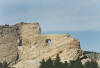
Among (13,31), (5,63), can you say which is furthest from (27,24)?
(5,63)

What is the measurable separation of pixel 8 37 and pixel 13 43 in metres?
1.56

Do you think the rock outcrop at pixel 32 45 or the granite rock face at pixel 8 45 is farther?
the granite rock face at pixel 8 45

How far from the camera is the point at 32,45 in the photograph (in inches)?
2950

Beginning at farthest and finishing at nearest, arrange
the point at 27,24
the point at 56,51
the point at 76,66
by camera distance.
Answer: the point at 27,24
the point at 56,51
the point at 76,66

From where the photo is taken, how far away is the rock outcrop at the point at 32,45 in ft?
232

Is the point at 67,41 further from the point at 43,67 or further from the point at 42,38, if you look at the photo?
the point at 43,67

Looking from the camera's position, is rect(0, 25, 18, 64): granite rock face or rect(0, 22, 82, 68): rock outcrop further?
rect(0, 25, 18, 64): granite rock face

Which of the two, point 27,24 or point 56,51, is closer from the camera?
point 56,51

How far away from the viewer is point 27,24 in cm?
7631

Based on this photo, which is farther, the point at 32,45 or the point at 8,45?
the point at 32,45

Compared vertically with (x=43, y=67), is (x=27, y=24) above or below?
above

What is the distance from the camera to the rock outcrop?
70562 mm

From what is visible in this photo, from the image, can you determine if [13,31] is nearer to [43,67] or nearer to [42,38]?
[42,38]

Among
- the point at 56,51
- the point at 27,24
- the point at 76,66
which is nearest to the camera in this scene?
the point at 76,66
